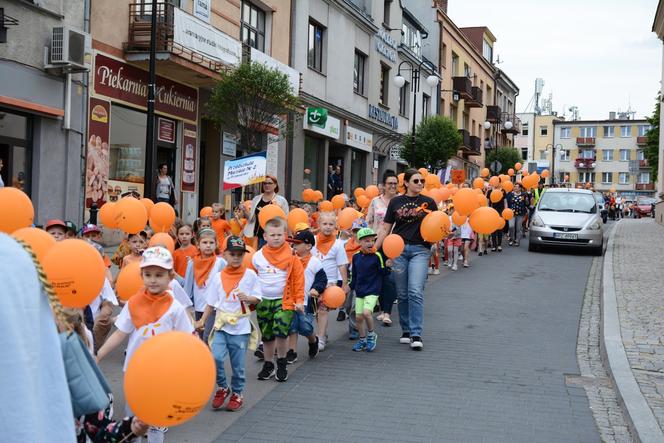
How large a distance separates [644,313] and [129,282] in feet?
22.2

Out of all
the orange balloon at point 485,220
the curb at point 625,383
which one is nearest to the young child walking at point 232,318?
the curb at point 625,383

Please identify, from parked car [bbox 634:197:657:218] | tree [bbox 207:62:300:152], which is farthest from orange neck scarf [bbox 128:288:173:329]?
parked car [bbox 634:197:657:218]

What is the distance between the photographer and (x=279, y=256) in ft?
21.1

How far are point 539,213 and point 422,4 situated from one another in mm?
25446

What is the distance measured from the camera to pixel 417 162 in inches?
1268

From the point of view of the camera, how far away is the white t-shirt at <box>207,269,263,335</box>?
5574mm

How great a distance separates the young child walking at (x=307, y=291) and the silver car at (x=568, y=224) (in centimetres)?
1200

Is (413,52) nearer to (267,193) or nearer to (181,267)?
(267,193)

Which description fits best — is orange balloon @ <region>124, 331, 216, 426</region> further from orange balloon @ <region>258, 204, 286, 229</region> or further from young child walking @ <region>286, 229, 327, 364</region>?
orange balloon @ <region>258, 204, 286, 229</region>

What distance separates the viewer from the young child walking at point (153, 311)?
4316mm

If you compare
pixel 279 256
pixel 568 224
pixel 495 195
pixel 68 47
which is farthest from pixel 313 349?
Answer: pixel 568 224

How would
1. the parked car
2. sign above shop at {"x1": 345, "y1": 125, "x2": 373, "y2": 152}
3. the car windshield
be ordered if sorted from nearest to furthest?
the car windshield, sign above shop at {"x1": 345, "y1": 125, "x2": 373, "y2": 152}, the parked car

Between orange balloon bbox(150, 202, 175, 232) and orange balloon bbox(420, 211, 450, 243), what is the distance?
9.51 feet

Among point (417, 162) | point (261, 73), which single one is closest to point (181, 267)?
point (261, 73)
